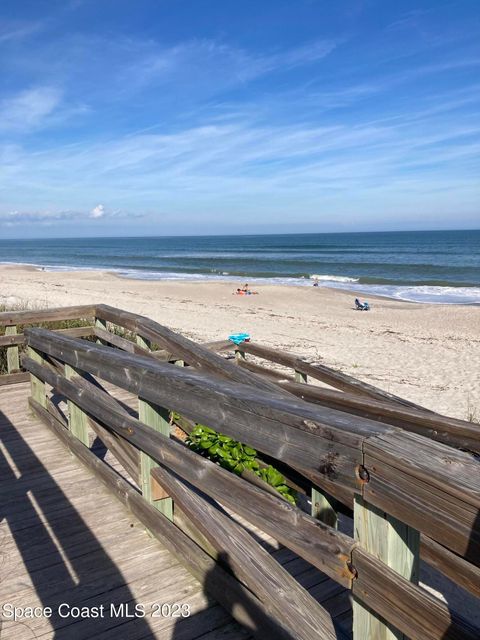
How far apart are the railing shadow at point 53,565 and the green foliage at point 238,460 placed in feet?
2.62

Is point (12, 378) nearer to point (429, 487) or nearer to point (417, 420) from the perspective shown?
point (417, 420)

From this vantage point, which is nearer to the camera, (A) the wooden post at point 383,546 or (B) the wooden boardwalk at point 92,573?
(A) the wooden post at point 383,546

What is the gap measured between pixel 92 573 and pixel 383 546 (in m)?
1.72

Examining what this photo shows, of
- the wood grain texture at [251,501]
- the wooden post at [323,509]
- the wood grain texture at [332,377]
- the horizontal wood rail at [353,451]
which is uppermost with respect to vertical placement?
the horizontal wood rail at [353,451]

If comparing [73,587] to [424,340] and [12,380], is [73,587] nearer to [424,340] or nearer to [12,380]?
[12,380]

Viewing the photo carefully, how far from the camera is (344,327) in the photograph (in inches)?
724

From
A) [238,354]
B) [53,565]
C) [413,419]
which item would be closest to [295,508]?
[413,419]

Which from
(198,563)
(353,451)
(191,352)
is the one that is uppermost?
(353,451)

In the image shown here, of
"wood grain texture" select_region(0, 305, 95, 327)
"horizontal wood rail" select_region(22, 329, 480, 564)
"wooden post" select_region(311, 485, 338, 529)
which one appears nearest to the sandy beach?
"wood grain texture" select_region(0, 305, 95, 327)

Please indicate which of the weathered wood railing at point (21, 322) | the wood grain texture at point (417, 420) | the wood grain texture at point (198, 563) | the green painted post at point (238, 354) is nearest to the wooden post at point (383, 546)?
the wood grain texture at point (198, 563)

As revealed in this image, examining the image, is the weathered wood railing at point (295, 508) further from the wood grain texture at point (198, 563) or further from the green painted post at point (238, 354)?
the green painted post at point (238, 354)

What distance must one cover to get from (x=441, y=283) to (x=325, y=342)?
2313 cm

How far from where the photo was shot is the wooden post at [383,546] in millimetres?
1488

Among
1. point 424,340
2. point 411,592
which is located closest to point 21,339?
point 411,592
